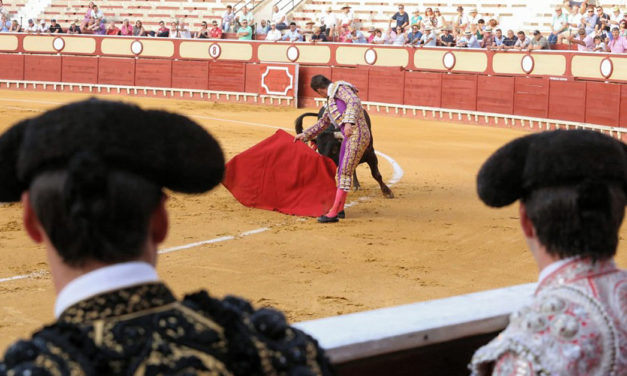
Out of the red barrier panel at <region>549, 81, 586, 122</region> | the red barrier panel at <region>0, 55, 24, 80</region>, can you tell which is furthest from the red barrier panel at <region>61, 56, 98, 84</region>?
the red barrier panel at <region>549, 81, 586, 122</region>

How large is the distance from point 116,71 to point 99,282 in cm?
2094

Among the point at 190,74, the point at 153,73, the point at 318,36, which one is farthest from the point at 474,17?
the point at 153,73

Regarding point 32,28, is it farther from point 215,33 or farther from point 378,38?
point 378,38

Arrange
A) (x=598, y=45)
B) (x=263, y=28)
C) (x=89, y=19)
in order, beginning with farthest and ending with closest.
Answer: (x=89, y=19)
(x=263, y=28)
(x=598, y=45)

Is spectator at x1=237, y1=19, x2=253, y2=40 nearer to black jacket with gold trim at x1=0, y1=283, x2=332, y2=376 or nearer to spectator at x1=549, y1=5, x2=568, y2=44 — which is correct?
spectator at x1=549, y1=5, x2=568, y2=44

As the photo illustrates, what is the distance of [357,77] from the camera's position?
1847 cm

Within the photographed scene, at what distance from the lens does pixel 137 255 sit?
1.15 m

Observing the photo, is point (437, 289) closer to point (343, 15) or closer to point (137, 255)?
point (137, 255)

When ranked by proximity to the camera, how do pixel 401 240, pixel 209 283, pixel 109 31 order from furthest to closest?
pixel 109 31
pixel 401 240
pixel 209 283

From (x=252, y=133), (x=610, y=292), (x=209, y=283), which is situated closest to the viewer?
(x=610, y=292)

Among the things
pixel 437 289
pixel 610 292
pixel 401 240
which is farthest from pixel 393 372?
pixel 401 240

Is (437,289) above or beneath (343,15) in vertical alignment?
beneath

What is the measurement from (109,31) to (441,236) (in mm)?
17006

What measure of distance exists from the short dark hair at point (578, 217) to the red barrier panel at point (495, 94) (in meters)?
15.0
